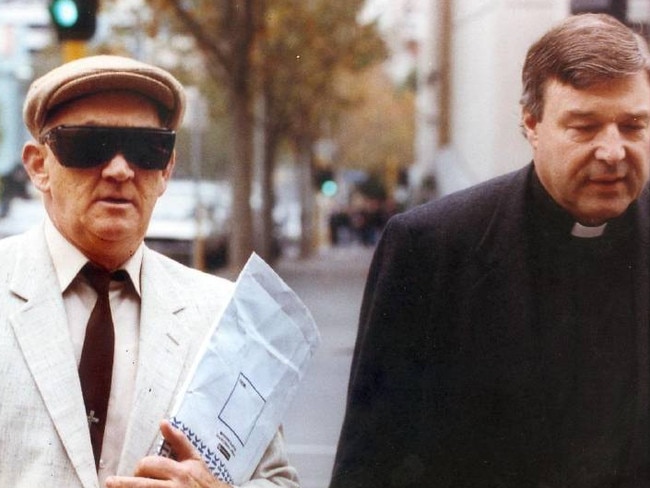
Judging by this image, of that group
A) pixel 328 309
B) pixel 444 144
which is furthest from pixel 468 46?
pixel 444 144

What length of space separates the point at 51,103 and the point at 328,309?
62.4ft

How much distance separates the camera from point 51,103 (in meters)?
2.92

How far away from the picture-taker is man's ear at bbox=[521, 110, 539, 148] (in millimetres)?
3188

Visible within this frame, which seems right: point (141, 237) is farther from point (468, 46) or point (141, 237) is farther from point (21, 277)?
point (468, 46)

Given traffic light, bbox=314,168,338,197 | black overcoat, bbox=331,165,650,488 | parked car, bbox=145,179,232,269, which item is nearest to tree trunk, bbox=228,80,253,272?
parked car, bbox=145,179,232,269

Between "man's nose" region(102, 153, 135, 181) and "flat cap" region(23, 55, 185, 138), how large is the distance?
14cm

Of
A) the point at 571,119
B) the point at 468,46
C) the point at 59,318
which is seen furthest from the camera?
the point at 468,46

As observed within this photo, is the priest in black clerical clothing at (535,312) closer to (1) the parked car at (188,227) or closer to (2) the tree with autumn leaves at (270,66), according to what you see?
(2) the tree with autumn leaves at (270,66)

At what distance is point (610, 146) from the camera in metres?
2.99

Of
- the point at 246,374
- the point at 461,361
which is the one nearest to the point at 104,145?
the point at 246,374

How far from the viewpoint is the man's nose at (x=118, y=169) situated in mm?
2900

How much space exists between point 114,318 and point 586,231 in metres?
1.07

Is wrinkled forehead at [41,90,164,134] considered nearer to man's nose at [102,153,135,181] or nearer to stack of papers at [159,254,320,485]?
man's nose at [102,153,135,181]

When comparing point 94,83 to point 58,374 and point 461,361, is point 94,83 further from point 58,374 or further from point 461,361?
point 461,361
